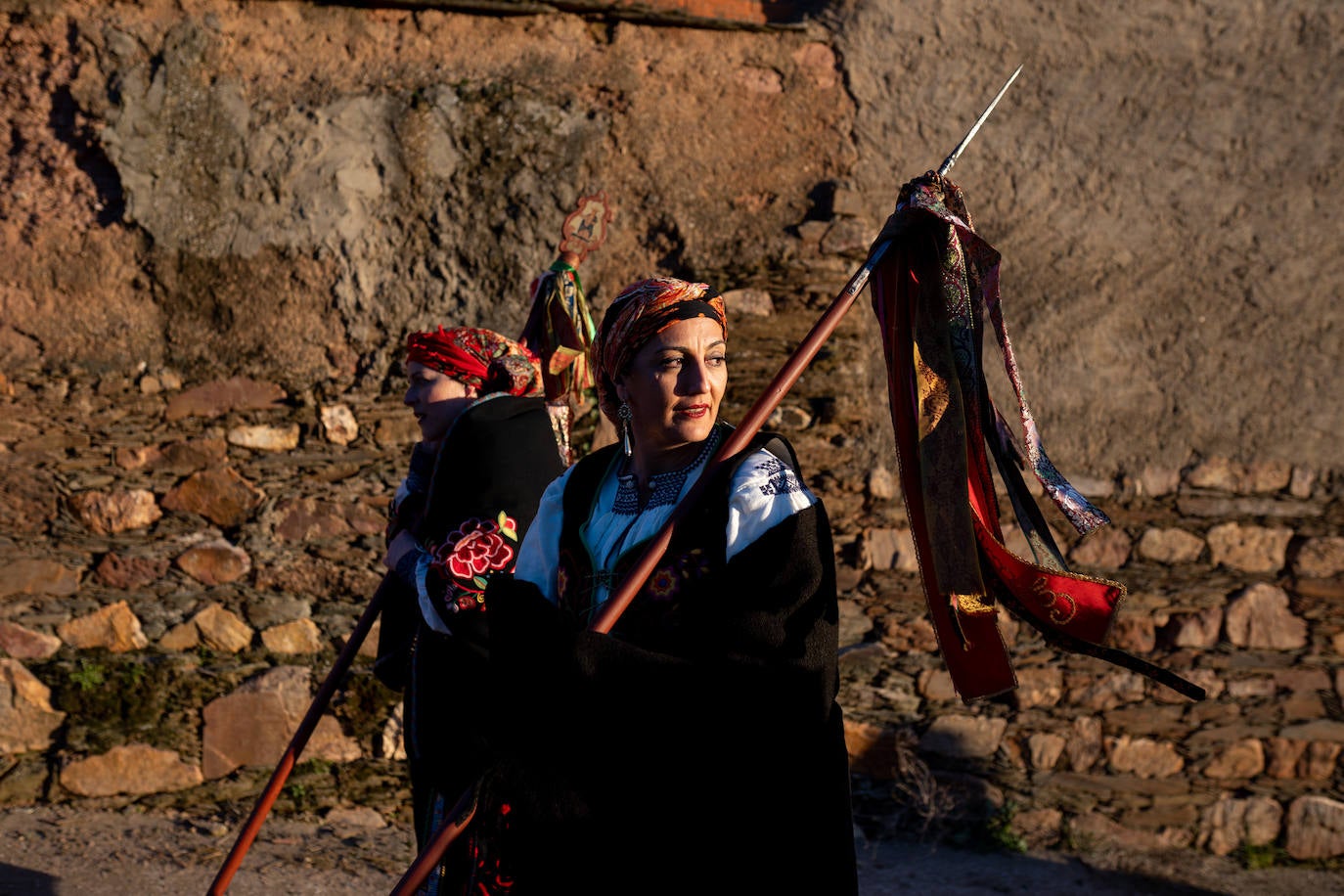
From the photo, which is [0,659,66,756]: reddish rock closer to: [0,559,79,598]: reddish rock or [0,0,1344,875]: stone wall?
[0,0,1344,875]: stone wall

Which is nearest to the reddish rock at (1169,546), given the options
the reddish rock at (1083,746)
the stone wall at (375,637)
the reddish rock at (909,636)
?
the stone wall at (375,637)

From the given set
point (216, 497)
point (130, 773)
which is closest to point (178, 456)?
point (216, 497)

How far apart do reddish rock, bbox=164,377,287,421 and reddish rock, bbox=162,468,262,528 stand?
0.26 meters

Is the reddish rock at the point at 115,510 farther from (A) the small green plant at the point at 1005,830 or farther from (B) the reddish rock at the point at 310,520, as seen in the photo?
(A) the small green plant at the point at 1005,830

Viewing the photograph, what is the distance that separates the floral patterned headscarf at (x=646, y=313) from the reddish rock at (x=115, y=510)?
10.8ft

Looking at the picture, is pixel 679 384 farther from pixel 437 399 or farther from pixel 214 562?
pixel 214 562

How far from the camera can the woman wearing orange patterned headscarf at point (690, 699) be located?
5.65 feet

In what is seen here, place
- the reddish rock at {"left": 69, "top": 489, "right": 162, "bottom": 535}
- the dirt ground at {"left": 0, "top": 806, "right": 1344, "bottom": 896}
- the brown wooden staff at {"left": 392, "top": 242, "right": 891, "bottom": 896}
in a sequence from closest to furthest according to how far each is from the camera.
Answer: the brown wooden staff at {"left": 392, "top": 242, "right": 891, "bottom": 896}, the dirt ground at {"left": 0, "top": 806, "right": 1344, "bottom": 896}, the reddish rock at {"left": 69, "top": 489, "right": 162, "bottom": 535}

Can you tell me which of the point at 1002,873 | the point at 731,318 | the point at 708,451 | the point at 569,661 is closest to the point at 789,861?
the point at 569,661

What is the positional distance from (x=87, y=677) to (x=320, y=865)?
1.20m

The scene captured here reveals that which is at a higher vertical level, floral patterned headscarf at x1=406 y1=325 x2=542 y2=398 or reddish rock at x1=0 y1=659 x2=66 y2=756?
floral patterned headscarf at x1=406 y1=325 x2=542 y2=398

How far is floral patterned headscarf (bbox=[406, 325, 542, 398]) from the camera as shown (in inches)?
125

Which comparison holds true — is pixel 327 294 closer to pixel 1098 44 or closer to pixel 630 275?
pixel 630 275

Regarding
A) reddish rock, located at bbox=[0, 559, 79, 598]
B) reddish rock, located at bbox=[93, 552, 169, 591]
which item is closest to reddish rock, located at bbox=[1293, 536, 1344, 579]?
reddish rock, located at bbox=[93, 552, 169, 591]
